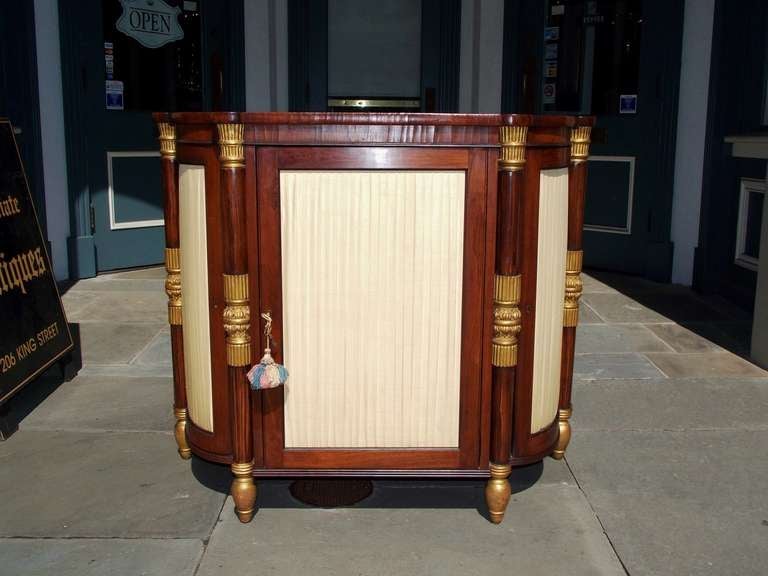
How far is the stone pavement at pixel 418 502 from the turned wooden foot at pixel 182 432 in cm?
4

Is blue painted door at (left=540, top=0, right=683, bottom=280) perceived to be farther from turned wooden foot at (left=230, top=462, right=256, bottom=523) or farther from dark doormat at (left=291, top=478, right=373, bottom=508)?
turned wooden foot at (left=230, top=462, right=256, bottom=523)

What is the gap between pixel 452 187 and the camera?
2635 millimetres


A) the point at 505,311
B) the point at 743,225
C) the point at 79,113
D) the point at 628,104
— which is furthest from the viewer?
the point at 628,104

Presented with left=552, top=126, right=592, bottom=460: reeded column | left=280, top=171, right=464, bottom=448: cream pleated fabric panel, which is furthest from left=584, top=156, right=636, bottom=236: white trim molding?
left=280, top=171, right=464, bottom=448: cream pleated fabric panel

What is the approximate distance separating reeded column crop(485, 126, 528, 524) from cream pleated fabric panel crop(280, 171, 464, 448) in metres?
0.13

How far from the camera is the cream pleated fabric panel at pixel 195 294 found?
2770 millimetres

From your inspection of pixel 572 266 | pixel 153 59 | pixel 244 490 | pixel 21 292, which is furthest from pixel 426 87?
pixel 244 490

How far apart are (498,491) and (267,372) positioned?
34.7 inches

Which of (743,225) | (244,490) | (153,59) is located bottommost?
(244,490)

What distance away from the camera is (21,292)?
3.88 meters

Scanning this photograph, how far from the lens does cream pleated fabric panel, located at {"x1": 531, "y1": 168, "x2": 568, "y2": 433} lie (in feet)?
9.21

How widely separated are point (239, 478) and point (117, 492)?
581 mm

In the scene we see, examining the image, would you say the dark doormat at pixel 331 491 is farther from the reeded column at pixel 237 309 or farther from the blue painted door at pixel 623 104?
the blue painted door at pixel 623 104

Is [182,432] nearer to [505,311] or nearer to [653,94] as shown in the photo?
[505,311]
